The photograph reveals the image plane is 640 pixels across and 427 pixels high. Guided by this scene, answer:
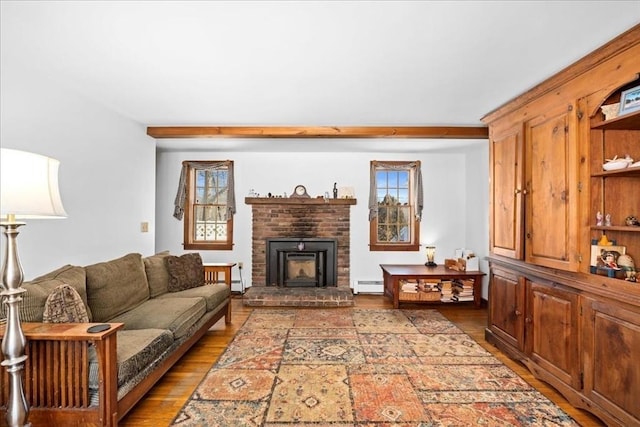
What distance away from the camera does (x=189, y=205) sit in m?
5.57

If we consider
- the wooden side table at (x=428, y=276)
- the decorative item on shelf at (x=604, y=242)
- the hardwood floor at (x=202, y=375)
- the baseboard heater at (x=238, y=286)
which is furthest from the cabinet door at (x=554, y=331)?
the baseboard heater at (x=238, y=286)

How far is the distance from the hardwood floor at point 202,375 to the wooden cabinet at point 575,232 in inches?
3.4

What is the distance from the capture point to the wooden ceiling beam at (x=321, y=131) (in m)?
4.07

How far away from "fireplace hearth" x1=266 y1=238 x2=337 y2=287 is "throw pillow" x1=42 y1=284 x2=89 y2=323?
334 cm

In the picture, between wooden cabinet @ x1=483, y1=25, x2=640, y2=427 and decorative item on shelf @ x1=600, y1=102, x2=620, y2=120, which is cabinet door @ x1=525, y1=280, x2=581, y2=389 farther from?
decorative item on shelf @ x1=600, y1=102, x2=620, y2=120

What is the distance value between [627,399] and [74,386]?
3.27 meters

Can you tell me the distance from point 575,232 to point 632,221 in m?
0.32

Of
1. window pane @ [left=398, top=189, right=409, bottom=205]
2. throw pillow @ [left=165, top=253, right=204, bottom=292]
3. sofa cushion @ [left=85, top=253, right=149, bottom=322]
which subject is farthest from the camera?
window pane @ [left=398, top=189, right=409, bottom=205]

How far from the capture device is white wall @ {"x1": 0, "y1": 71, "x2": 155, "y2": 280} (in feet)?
8.11

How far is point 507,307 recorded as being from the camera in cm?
305

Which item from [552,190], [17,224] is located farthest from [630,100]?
[17,224]

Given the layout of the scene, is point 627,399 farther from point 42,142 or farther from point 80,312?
point 42,142

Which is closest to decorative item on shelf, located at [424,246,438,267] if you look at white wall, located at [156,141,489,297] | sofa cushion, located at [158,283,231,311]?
white wall, located at [156,141,489,297]

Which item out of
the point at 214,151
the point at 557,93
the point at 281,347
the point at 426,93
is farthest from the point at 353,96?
the point at 214,151
